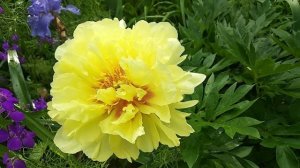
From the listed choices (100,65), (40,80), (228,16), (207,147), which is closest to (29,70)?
(40,80)

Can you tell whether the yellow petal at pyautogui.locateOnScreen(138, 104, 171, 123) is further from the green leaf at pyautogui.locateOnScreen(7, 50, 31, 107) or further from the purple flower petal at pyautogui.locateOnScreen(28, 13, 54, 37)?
the purple flower petal at pyautogui.locateOnScreen(28, 13, 54, 37)

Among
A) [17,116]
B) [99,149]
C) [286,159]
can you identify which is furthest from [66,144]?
[286,159]

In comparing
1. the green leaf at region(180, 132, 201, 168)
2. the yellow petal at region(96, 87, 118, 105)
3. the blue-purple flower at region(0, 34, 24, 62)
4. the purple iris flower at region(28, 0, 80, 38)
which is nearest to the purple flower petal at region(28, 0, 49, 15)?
the purple iris flower at region(28, 0, 80, 38)

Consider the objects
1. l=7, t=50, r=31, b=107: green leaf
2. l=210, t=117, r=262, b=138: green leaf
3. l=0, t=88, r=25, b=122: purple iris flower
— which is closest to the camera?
l=210, t=117, r=262, b=138: green leaf

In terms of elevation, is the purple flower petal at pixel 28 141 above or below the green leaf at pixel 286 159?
below

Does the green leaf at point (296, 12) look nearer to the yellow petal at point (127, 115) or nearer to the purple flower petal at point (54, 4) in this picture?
the purple flower petal at point (54, 4)

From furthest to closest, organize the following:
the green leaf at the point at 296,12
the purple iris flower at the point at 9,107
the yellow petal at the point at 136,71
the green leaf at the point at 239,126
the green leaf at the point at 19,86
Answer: the green leaf at the point at 296,12 → the green leaf at the point at 19,86 → the purple iris flower at the point at 9,107 → the green leaf at the point at 239,126 → the yellow petal at the point at 136,71

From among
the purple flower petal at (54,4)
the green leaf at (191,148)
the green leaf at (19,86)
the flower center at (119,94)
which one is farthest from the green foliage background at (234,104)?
the purple flower petal at (54,4)
